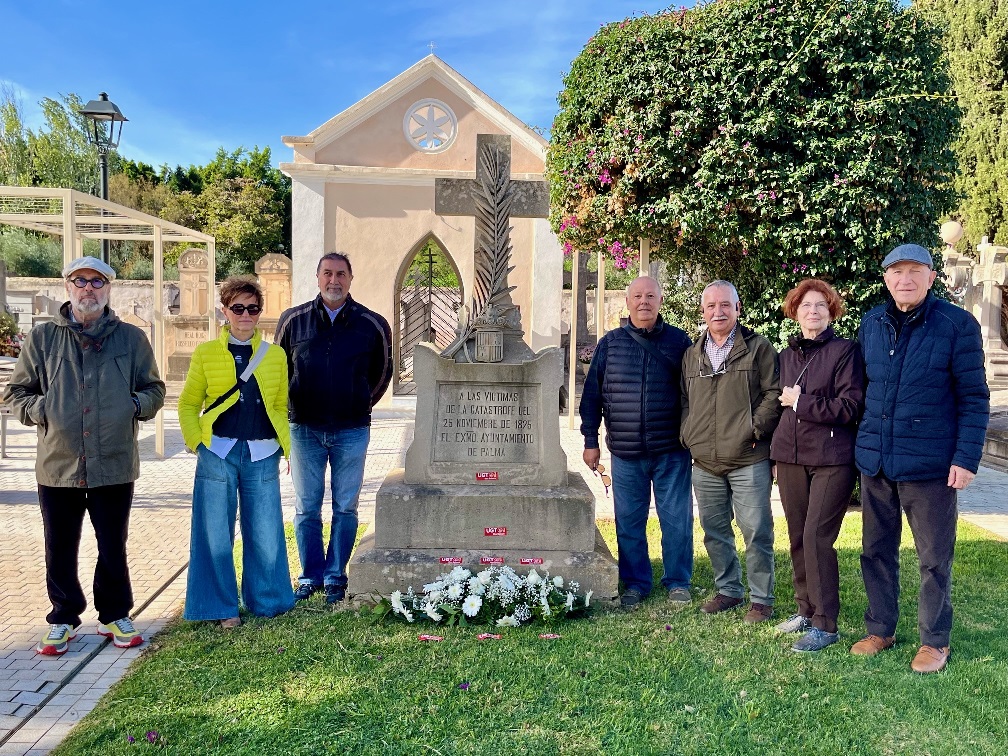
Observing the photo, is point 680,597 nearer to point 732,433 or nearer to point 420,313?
point 732,433

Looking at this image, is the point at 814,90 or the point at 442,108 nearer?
the point at 814,90

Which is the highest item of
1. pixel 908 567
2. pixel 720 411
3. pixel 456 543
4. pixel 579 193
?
pixel 579 193

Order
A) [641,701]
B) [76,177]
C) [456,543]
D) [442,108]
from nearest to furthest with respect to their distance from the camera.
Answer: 1. [641,701]
2. [456,543]
3. [442,108]
4. [76,177]

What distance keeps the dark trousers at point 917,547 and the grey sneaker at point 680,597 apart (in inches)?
41.0

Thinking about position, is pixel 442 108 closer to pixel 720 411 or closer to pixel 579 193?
pixel 579 193

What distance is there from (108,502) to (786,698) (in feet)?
11.4

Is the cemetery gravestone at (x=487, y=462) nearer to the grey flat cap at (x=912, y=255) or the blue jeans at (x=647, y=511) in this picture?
the blue jeans at (x=647, y=511)

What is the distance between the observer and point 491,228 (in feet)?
Answer: 15.9

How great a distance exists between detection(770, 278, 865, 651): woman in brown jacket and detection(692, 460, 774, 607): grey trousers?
0.18 meters

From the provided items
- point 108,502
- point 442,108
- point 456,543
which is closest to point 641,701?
point 456,543

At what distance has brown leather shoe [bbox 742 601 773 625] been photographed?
4.20 m

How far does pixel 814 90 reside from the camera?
21.1 feet

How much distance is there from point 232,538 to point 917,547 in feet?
11.9

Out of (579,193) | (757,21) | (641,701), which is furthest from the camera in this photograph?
(579,193)
